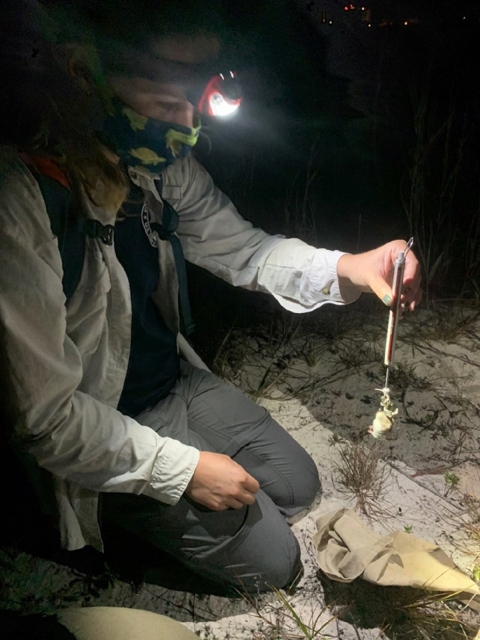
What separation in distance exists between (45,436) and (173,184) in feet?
2.70

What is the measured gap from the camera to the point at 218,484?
1.31 m

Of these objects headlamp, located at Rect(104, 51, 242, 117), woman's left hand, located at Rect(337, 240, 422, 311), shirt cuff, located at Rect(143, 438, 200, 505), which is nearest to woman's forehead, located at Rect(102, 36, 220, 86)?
headlamp, located at Rect(104, 51, 242, 117)

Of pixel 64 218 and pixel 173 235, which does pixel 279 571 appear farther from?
pixel 64 218

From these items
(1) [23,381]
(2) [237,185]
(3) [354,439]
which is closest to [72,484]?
(1) [23,381]

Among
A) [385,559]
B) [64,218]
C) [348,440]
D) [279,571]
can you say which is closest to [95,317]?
[64,218]

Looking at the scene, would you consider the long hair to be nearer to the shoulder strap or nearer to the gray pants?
the shoulder strap

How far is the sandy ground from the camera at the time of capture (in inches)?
56.4

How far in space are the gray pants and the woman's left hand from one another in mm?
640

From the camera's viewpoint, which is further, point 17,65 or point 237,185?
point 237,185

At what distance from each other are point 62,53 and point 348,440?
1.63 m

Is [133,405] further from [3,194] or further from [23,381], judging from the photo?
[3,194]

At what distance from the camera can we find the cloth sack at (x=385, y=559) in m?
1.35

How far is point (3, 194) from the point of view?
960 millimetres

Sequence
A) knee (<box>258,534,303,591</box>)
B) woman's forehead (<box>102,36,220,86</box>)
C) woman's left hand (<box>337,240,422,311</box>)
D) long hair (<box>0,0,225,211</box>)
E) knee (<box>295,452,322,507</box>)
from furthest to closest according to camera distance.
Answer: knee (<box>295,452,322,507</box>)
knee (<box>258,534,303,591</box>)
woman's left hand (<box>337,240,422,311</box>)
woman's forehead (<box>102,36,220,86</box>)
long hair (<box>0,0,225,211</box>)
